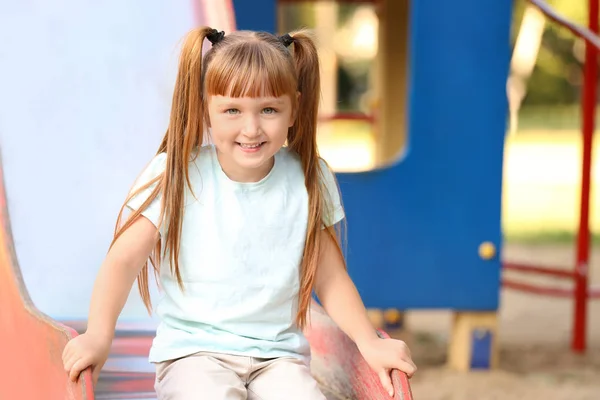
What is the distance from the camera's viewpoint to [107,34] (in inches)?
97.3

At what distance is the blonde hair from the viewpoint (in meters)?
1.48

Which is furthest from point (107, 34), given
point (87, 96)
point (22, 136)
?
point (22, 136)

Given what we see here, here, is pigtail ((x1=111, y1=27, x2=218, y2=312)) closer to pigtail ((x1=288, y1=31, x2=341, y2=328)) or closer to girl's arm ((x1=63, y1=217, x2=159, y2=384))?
girl's arm ((x1=63, y1=217, x2=159, y2=384))

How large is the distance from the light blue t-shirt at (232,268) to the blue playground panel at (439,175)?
132 centimetres

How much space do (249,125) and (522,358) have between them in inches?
87.1

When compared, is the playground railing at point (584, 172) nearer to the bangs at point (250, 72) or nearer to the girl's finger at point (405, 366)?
the bangs at point (250, 72)

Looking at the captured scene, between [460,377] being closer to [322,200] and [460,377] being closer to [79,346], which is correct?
[322,200]

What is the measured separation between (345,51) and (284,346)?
15397mm

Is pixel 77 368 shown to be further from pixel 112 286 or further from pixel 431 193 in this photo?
pixel 431 193

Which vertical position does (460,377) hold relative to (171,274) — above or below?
below

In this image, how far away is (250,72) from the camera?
1.47m

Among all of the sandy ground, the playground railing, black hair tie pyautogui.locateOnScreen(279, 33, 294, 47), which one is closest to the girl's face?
black hair tie pyautogui.locateOnScreen(279, 33, 294, 47)

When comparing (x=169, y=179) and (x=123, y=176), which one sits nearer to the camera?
(x=169, y=179)

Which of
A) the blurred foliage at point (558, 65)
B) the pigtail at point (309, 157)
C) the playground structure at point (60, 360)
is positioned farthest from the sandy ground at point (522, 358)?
the blurred foliage at point (558, 65)
